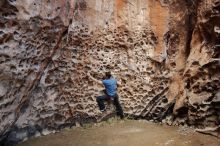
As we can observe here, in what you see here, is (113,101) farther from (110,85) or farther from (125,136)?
(125,136)

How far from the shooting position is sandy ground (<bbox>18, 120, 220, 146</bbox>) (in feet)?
22.8

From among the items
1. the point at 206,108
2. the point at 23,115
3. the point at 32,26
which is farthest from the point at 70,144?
the point at 206,108

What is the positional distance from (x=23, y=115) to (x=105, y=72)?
2143 mm

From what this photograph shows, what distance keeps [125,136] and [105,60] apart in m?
1.86

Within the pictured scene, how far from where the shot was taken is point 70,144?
22.8 ft

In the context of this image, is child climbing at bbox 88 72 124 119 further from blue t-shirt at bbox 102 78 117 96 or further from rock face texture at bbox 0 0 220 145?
rock face texture at bbox 0 0 220 145

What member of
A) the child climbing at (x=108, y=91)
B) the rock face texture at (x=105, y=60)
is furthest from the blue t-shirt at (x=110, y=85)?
the rock face texture at (x=105, y=60)

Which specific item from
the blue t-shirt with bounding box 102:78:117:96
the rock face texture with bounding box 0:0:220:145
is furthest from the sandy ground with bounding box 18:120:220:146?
the blue t-shirt with bounding box 102:78:117:96

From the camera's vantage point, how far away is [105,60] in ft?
28.0

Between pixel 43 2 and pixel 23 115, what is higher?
pixel 43 2

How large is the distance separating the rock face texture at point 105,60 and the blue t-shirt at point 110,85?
31cm

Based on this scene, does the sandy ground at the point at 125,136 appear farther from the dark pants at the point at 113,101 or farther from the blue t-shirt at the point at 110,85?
the blue t-shirt at the point at 110,85

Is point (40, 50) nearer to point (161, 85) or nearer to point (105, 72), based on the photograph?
point (105, 72)

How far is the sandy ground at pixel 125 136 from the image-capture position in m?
6.94
